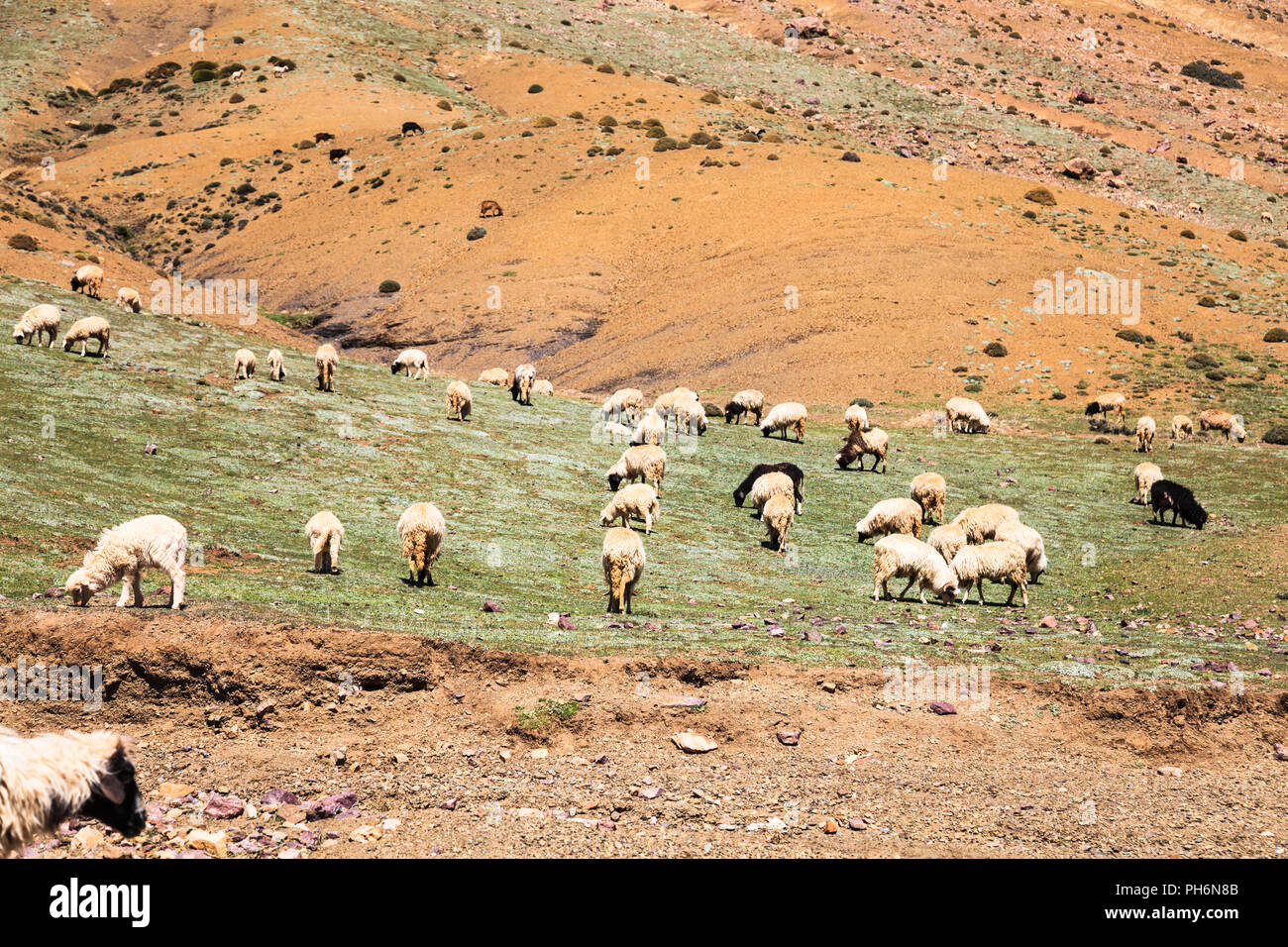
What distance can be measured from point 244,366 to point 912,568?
80.4ft

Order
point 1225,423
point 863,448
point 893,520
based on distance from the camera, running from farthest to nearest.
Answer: point 1225,423 → point 863,448 → point 893,520

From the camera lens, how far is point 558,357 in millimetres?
64250

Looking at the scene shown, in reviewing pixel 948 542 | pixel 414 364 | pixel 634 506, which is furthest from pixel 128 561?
pixel 414 364

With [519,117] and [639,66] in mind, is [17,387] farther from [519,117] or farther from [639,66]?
[639,66]

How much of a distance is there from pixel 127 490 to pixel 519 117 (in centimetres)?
8981

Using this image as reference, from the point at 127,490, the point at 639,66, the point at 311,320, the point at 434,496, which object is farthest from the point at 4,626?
the point at 639,66

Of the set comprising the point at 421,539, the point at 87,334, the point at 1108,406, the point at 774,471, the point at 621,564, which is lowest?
A: the point at 621,564

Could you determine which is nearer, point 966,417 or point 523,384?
point 523,384

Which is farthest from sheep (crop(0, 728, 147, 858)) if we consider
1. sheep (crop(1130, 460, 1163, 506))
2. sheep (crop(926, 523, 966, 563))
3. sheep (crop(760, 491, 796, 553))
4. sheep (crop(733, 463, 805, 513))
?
sheep (crop(1130, 460, 1163, 506))

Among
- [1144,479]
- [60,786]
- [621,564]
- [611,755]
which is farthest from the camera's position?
[1144,479]

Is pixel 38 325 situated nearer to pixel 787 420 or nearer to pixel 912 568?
pixel 787 420

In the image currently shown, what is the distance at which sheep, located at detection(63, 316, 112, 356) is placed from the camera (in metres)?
32.3

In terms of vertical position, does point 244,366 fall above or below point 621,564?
above

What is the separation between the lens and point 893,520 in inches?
1024
